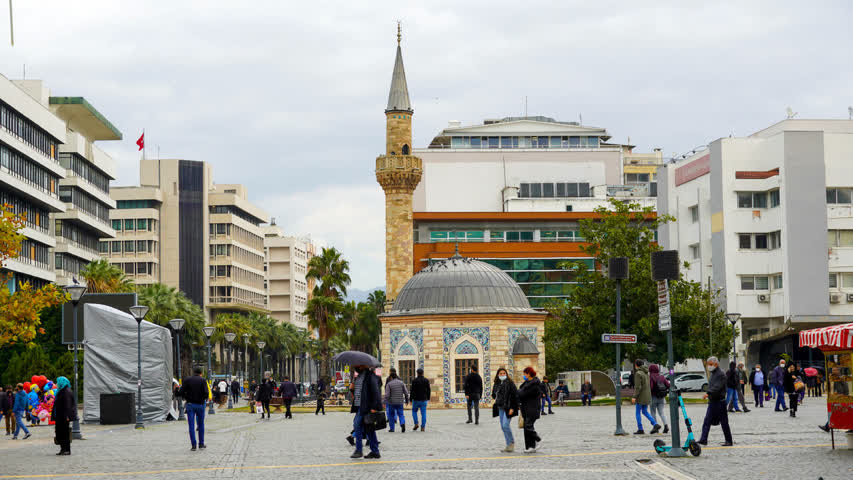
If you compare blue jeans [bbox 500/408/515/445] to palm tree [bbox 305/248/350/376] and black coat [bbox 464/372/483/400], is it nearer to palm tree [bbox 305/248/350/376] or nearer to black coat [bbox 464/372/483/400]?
black coat [bbox 464/372/483/400]

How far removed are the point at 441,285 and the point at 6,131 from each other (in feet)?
108

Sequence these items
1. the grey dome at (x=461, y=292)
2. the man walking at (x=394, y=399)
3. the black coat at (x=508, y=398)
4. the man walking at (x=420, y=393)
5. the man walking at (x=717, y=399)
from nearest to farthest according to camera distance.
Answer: the man walking at (x=717, y=399), the black coat at (x=508, y=398), the man walking at (x=394, y=399), the man walking at (x=420, y=393), the grey dome at (x=461, y=292)

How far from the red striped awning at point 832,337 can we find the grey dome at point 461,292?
34154 millimetres

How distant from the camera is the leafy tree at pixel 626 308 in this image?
5062 cm

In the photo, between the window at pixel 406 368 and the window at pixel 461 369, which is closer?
the window at pixel 461 369

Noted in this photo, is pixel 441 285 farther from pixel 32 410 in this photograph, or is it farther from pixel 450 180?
pixel 450 180

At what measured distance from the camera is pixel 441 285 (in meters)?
55.4

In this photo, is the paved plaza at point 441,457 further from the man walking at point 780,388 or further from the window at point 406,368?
the window at point 406,368

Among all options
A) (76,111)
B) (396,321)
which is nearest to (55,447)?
(396,321)

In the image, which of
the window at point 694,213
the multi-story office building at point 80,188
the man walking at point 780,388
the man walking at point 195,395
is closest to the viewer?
the man walking at point 195,395

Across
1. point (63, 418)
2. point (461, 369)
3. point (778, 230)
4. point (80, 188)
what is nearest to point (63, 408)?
point (63, 418)

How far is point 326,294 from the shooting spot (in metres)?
82.5

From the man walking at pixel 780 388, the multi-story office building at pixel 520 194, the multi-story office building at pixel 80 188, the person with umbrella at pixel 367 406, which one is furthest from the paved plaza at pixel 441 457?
the multi-story office building at pixel 520 194

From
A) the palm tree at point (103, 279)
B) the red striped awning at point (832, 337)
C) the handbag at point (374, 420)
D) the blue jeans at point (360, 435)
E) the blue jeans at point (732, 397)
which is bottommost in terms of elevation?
the blue jeans at point (732, 397)
